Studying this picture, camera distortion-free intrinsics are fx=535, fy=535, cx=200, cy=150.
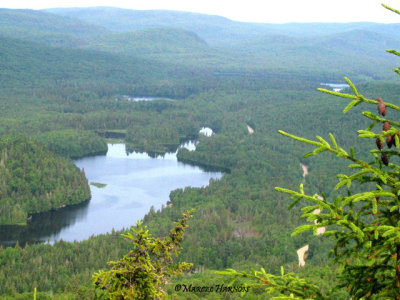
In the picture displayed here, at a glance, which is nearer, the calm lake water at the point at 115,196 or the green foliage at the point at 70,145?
the calm lake water at the point at 115,196

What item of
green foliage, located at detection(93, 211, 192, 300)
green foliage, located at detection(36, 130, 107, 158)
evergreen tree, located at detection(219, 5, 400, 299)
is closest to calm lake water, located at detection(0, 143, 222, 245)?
green foliage, located at detection(36, 130, 107, 158)

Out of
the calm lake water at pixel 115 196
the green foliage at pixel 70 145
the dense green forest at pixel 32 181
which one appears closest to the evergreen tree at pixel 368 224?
the calm lake water at pixel 115 196

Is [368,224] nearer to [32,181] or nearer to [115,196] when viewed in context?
[115,196]

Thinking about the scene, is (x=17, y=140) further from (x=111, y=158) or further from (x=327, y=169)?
(x=327, y=169)

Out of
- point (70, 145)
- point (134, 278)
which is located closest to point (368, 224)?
point (134, 278)

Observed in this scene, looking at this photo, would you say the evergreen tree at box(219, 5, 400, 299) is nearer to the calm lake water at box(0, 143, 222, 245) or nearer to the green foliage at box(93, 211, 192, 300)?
the green foliage at box(93, 211, 192, 300)

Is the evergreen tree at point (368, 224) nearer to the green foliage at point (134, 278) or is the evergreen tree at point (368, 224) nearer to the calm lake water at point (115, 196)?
the green foliage at point (134, 278)

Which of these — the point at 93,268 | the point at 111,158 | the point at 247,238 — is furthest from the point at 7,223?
the point at 111,158

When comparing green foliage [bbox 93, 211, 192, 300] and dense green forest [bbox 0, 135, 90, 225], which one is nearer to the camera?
green foliage [bbox 93, 211, 192, 300]
